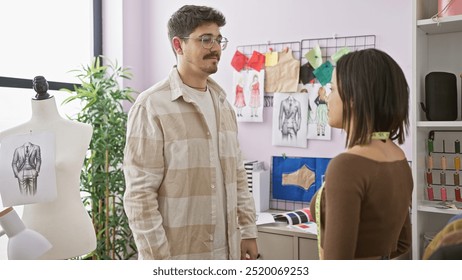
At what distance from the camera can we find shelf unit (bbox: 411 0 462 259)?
1651mm

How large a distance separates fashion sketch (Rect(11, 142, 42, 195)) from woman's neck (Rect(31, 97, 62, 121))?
5.5 inches

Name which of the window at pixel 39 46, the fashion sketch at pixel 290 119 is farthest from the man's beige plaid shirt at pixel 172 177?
the window at pixel 39 46

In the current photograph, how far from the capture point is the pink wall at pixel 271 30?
2.14 m

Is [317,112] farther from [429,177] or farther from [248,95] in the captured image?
[429,177]

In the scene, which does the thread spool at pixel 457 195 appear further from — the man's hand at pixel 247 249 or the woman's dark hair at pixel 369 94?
the woman's dark hair at pixel 369 94

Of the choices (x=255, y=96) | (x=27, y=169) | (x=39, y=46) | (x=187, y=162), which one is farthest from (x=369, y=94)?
(x=39, y=46)

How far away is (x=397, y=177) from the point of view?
842 mm

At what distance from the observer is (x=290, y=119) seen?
2.40 m

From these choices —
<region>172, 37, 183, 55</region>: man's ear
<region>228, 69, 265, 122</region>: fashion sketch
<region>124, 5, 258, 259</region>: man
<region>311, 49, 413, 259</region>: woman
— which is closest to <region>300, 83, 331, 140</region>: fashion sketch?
<region>228, 69, 265, 122</region>: fashion sketch

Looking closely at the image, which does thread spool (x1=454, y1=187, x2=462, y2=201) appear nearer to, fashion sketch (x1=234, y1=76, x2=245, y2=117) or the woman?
the woman

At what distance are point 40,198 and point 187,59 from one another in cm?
59

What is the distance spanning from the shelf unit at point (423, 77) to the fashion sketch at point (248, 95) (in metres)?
0.93

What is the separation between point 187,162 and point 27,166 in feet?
1.48
